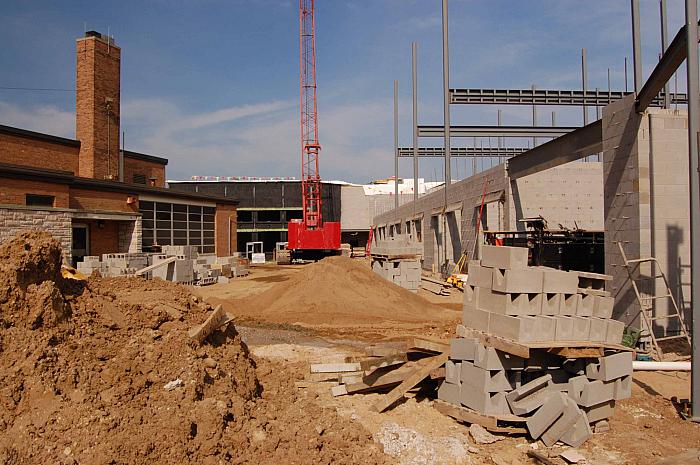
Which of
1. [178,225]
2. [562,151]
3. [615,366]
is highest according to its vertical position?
[562,151]

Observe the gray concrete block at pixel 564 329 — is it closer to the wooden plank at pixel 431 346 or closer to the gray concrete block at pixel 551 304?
the gray concrete block at pixel 551 304

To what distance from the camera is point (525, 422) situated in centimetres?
605

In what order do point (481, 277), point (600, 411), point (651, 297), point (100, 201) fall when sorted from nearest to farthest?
point (600, 411) → point (481, 277) → point (651, 297) → point (100, 201)

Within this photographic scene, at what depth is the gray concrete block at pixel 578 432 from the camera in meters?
5.71

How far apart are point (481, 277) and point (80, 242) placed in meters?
22.2

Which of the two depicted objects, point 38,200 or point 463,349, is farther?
point 38,200

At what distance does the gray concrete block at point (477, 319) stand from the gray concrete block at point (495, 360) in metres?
0.43

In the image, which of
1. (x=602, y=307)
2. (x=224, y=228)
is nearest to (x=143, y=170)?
(x=224, y=228)

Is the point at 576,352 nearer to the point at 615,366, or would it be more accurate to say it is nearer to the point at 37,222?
the point at 615,366

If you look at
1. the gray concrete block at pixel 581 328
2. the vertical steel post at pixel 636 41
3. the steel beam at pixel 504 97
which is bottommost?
the gray concrete block at pixel 581 328

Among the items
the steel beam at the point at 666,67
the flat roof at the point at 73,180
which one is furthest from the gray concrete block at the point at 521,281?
the flat roof at the point at 73,180

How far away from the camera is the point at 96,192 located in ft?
78.7

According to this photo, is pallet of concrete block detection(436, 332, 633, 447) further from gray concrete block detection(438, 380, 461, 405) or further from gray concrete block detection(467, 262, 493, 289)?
gray concrete block detection(467, 262, 493, 289)

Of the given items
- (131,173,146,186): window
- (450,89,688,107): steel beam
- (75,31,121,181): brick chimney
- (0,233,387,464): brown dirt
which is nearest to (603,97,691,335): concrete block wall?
(0,233,387,464): brown dirt
